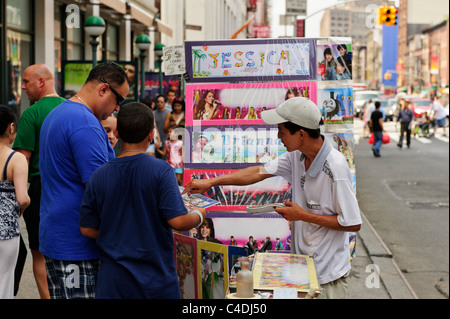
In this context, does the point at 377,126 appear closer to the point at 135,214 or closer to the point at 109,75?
the point at 109,75

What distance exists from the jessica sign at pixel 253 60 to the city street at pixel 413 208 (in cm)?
453

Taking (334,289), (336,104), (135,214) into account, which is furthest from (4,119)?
(334,289)

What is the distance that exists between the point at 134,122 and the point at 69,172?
0.58 metres

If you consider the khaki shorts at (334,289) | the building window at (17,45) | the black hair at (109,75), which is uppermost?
the building window at (17,45)

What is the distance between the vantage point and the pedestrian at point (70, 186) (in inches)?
150

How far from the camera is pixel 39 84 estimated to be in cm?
552

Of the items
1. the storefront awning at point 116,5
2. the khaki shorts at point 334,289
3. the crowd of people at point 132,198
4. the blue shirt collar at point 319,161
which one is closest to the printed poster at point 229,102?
the crowd of people at point 132,198

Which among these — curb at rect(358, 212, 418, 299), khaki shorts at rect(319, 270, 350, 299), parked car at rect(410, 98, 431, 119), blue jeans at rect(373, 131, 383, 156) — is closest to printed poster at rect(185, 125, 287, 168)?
khaki shorts at rect(319, 270, 350, 299)

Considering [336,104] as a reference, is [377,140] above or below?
below

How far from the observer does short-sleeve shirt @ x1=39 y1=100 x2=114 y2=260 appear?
3.80m

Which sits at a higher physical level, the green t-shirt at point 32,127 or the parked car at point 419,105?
the parked car at point 419,105

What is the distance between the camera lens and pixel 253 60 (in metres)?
5.36

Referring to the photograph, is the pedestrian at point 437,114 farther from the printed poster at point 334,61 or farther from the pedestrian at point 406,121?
the printed poster at point 334,61

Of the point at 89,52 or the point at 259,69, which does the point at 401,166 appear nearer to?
the point at 89,52
